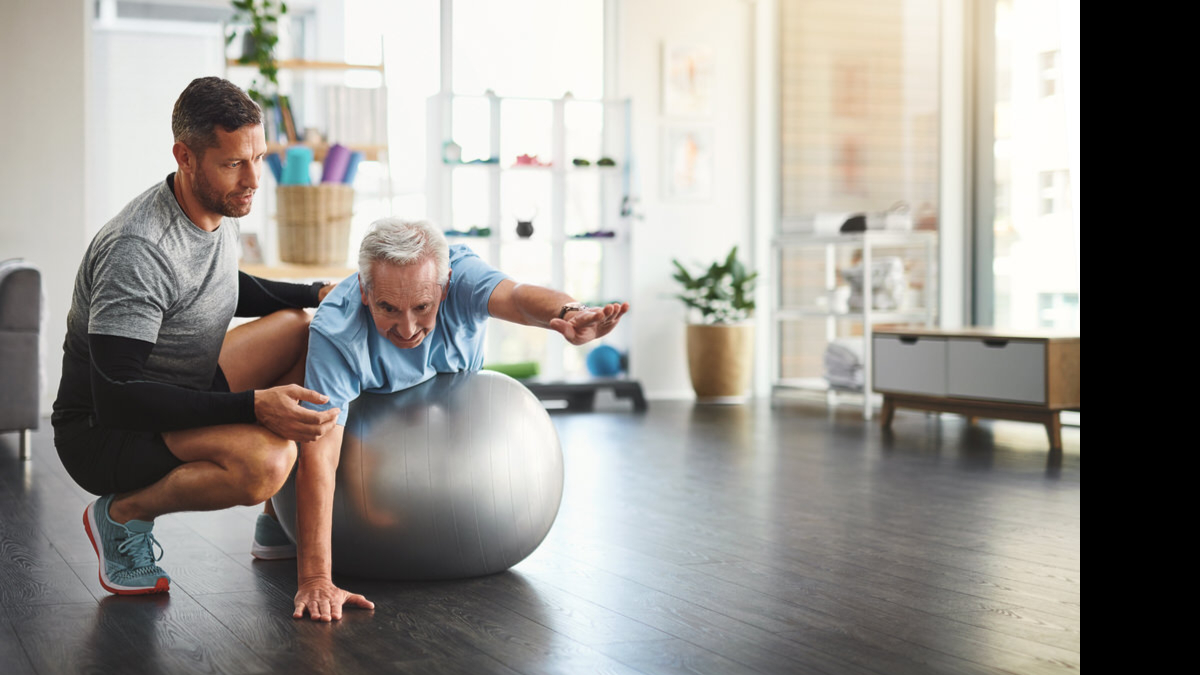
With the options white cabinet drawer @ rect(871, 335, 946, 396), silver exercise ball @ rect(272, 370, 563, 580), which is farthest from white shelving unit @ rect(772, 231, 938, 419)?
silver exercise ball @ rect(272, 370, 563, 580)

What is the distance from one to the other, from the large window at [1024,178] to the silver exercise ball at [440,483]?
4.11 m

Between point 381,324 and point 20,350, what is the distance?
Result: 2650 mm

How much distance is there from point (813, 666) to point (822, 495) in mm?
1747

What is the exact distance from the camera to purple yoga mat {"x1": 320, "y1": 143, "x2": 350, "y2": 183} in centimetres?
476

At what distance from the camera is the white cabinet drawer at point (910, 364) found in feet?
16.9

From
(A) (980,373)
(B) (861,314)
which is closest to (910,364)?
(A) (980,373)

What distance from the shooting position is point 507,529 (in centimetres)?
243

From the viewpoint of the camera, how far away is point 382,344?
2.38 metres

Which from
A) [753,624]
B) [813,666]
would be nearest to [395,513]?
[753,624]

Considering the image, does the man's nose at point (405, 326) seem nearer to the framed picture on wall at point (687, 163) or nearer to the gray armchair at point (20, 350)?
the gray armchair at point (20, 350)

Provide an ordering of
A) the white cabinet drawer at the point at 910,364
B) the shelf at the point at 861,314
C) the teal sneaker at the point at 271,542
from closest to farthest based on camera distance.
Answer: the teal sneaker at the point at 271,542
the white cabinet drawer at the point at 910,364
the shelf at the point at 861,314

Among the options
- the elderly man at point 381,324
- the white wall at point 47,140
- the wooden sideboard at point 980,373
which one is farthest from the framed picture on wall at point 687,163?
the elderly man at point 381,324
